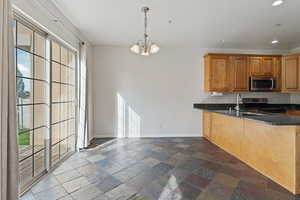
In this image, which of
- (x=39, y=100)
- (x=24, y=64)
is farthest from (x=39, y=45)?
(x=39, y=100)

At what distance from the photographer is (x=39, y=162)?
8.69 ft

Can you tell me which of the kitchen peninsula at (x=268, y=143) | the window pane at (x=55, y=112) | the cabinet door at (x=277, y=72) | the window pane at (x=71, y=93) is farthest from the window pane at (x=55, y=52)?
the cabinet door at (x=277, y=72)

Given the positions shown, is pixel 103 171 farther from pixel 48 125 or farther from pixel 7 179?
pixel 7 179

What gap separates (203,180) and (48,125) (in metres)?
2.75

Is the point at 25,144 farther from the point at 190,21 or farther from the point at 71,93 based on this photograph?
the point at 190,21

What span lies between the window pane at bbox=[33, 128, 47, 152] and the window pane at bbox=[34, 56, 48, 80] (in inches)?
35.0

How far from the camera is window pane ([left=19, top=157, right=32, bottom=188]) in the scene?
7.50 ft

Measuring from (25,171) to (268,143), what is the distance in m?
3.87

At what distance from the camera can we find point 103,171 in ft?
9.08

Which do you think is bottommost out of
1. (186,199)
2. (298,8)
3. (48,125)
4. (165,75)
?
(186,199)

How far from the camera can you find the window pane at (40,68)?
254cm

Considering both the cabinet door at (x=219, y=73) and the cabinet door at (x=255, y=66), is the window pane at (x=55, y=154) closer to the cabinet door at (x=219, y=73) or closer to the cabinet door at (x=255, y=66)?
the cabinet door at (x=219, y=73)

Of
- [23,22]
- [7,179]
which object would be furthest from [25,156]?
[23,22]

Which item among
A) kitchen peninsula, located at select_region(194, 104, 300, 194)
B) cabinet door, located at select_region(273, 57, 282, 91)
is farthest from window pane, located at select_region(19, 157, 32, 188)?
cabinet door, located at select_region(273, 57, 282, 91)
